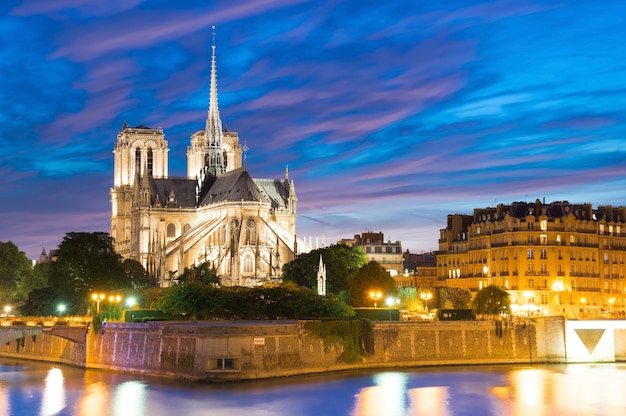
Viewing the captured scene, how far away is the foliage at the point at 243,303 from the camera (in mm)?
63562

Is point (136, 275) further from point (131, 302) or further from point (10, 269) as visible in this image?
point (131, 302)

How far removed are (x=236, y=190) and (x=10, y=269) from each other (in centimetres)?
2314

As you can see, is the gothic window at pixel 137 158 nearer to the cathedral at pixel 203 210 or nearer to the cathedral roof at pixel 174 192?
the cathedral at pixel 203 210

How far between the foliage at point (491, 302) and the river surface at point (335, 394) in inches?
530

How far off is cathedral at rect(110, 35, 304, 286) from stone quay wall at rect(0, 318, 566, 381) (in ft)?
102

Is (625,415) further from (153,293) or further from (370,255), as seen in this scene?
(370,255)

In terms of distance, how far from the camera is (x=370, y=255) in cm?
11738

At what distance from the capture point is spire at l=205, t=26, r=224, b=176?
12275 centimetres

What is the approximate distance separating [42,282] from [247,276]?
1799cm

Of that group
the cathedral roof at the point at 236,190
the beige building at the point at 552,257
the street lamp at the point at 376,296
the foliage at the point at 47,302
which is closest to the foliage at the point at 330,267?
the street lamp at the point at 376,296

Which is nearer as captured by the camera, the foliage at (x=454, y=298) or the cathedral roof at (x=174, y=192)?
the foliage at (x=454, y=298)

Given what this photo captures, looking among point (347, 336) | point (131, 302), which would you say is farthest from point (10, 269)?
point (347, 336)

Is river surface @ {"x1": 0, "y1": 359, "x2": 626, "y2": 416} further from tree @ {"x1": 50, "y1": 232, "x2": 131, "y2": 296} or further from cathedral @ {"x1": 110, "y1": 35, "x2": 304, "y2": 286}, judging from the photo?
cathedral @ {"x1": 110, "y1": 35, "x2": 304, "y2": 286}

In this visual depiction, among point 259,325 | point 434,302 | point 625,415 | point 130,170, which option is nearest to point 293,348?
point 259,325
